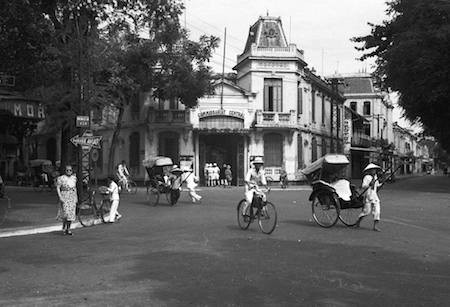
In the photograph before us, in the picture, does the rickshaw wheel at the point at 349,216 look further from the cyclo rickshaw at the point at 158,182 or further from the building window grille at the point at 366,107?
the building window grille at the point at 366,107

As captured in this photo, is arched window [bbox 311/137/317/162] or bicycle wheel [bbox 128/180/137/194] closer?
bicycle wheel [bbox 128/180/137/194]

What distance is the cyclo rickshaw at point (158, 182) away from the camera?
20770 mm

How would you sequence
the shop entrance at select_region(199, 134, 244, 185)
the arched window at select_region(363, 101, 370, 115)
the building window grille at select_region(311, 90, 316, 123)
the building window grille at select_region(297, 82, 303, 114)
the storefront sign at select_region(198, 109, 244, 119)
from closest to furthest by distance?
the storefront sign at select_region(198, 109, 244, 119)
the shop entrance at select_region(199, 134, 244, 185)
the building window grille at select_region(297, 82, 303, 114)
the building window grille at select_region(311, 90, 316, 123)
the arched window at select_region(363, 101, 370, 115)

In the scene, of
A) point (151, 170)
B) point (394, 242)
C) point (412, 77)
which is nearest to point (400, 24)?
point (412, 77)

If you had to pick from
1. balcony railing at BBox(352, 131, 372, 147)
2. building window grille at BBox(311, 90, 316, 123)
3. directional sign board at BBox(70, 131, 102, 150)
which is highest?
building window grille at BBox(311, 90, 316, 123)

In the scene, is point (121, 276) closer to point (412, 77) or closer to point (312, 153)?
point (412, 77)

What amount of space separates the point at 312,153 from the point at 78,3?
30126mm

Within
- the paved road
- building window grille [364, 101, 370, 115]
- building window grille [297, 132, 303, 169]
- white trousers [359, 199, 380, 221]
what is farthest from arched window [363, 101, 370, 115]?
white trousers [359, 199, 380, 221]

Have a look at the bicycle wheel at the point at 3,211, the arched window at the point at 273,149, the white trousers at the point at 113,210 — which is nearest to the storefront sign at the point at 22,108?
the bicycle wheel at the point at 3,211

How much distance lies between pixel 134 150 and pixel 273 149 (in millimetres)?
10131

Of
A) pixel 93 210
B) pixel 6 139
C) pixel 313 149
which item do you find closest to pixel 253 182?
pixel 93 210

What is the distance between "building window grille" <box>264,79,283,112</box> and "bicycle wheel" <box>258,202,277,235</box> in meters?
28.0

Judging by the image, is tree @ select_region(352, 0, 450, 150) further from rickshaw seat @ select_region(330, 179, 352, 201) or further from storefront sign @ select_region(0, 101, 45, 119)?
storefront sign @ select_region(0, 101, 45, 119)

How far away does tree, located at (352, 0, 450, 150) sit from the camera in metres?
28.0
